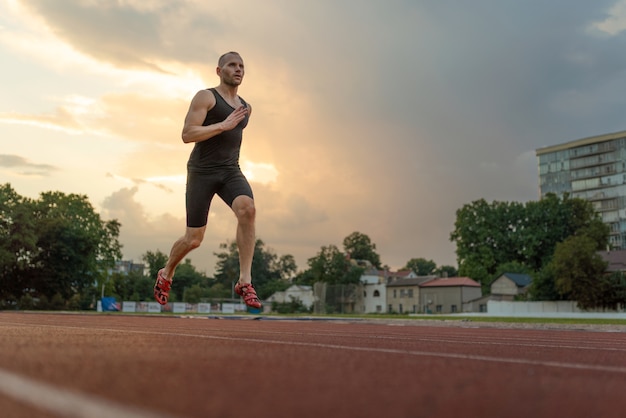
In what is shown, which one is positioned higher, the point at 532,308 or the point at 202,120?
the point at 202,120

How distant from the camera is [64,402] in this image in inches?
64.8

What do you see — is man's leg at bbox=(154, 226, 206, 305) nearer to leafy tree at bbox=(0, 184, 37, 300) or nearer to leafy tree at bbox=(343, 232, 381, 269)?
leafy tree at bbox=(0, 184, 37, 300)

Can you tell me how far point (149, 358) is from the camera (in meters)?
2.80

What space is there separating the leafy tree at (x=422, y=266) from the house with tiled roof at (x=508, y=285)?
247 ft

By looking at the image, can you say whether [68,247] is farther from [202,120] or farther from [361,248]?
[361,248]

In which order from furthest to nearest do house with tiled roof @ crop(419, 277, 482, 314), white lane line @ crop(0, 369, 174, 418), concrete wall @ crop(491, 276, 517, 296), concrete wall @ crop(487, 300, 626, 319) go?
1. house with tiled roof @ crop(419, 277, 482, 314)
2. concrete wall @ crop(491, 276, 517, 296)
3. concrete wall @ crop(487, 300, 626, 319)
4. white lane line @ crop(0, 369, 174, 418)

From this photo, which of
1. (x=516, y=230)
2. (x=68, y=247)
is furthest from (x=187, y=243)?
(x=516, y=230)

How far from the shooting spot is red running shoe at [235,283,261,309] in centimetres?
612

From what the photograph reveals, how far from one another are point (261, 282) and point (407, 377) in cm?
11610

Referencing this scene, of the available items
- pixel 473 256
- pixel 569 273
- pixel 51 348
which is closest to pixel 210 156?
pixel 51 348

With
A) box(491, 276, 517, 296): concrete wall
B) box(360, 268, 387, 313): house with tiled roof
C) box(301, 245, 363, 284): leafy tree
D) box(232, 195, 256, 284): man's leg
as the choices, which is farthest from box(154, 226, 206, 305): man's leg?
box(360, 268, 387, 313): house with tiled roof

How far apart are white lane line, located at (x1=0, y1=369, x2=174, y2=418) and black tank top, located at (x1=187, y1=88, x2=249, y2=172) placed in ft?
14.6

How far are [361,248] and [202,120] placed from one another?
11753cm

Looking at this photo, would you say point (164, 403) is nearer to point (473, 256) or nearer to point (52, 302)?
point (52, 302)
